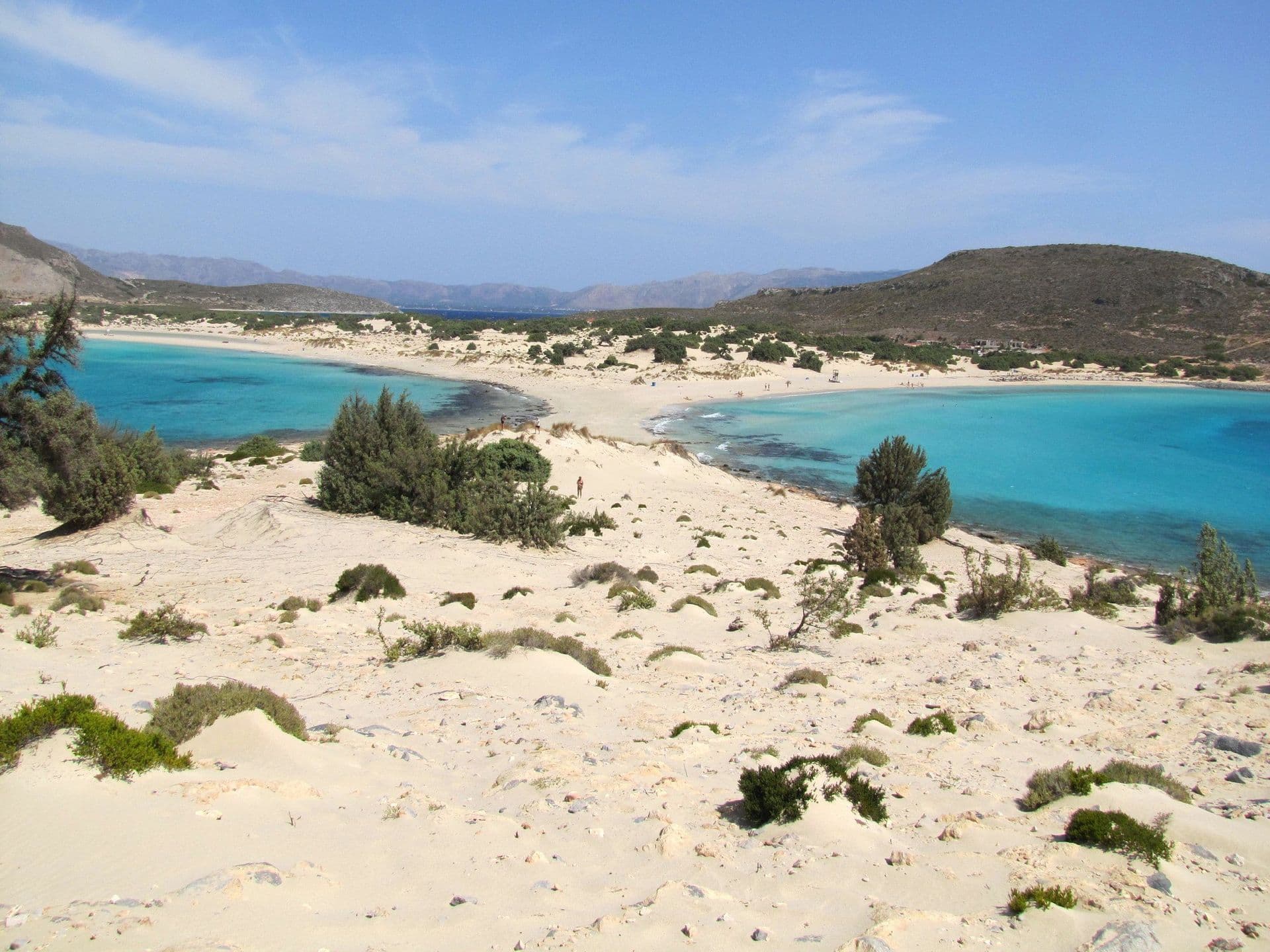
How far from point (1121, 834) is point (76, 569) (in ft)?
49.6

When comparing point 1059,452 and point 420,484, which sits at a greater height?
point 1059,452

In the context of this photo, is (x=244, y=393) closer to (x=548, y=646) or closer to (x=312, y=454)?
(x=312, y=454)

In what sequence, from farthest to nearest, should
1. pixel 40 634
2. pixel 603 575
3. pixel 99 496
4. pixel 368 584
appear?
1. pixel 99 496
2. pixel 603 575
3. pixel 368 584
4. pixel 40 634

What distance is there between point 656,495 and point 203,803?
21.3 meters

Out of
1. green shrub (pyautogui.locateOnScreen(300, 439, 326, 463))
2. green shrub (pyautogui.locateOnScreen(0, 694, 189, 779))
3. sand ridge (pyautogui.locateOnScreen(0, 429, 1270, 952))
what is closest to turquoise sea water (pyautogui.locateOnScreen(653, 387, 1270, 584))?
sand ridge (pyautogui.locateOnScreen(0, 429, 1270, 952))

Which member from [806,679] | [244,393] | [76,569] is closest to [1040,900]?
[806,679]

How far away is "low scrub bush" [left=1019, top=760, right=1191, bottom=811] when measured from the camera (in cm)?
581

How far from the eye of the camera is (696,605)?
1295 centimetres

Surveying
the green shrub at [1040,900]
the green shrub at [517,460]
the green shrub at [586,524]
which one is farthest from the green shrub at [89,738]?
the green shrub at [517,460]

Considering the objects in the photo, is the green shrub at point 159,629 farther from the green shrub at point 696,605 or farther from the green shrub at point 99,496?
the green shrub at point 696,605

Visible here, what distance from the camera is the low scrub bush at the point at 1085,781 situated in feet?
19.1

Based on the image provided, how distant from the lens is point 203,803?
484 centimetres

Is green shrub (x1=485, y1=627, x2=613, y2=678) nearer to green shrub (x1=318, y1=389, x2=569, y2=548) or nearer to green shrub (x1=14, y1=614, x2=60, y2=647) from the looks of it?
green shrub (x1=14, y1=614, x2=60, y2=647)

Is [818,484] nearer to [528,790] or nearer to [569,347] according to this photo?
[528,790]
